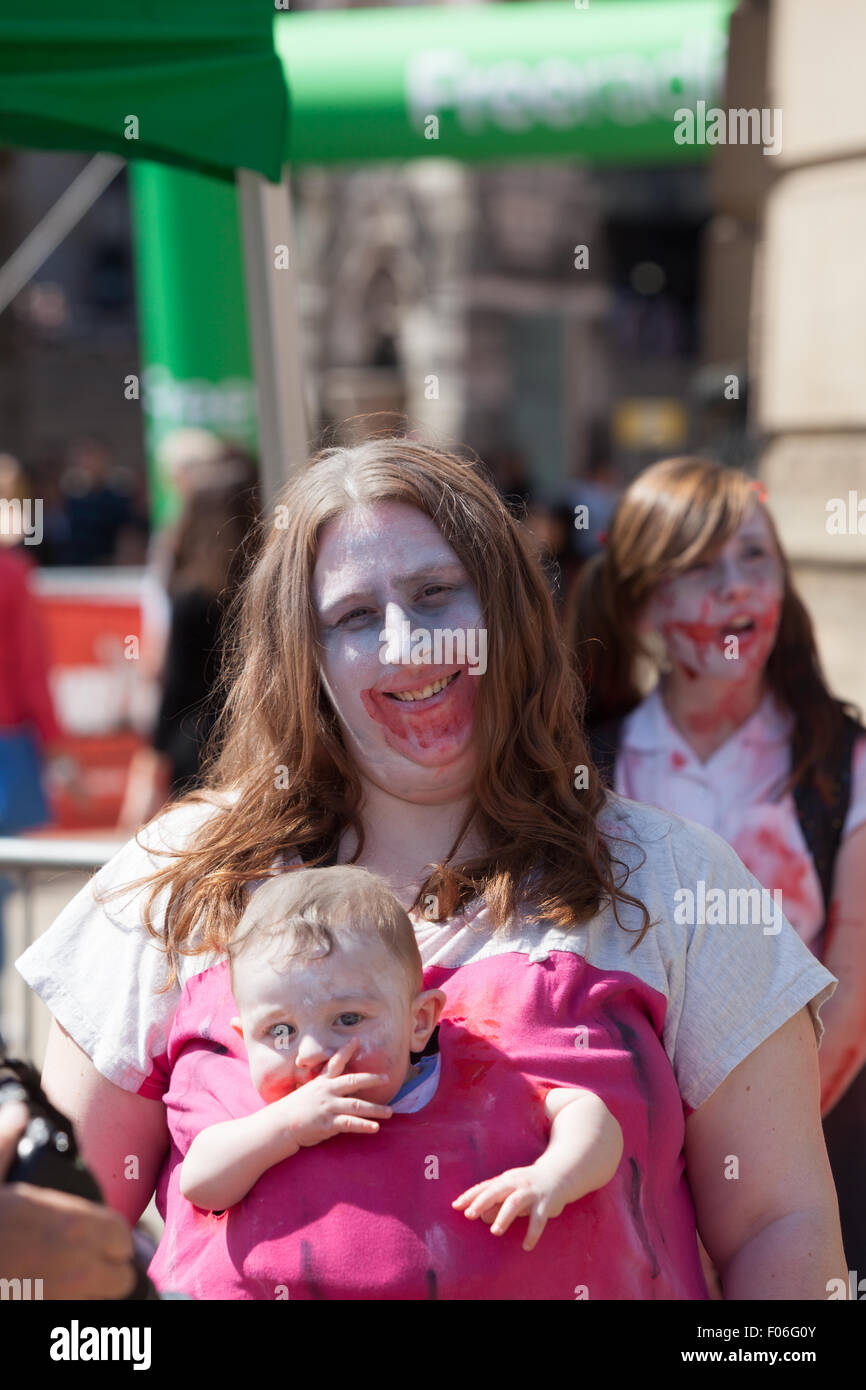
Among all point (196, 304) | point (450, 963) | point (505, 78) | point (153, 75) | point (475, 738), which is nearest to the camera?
point (450, 963)

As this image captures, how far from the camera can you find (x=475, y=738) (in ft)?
6.81

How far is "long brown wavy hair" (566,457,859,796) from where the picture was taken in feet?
9.02

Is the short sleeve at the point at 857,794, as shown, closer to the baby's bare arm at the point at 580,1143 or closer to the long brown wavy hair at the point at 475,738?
the long brown wavy hair at the point at 475,738

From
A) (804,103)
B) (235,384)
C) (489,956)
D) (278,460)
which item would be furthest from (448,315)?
(489,956)

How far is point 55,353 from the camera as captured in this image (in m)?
27.6

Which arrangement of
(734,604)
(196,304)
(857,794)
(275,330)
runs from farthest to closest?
(196,304), (275,330), (734,604), (857,794)

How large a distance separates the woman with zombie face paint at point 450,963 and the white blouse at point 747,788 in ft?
1.83

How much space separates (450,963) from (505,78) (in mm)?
5755

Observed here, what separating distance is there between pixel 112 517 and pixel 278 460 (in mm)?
11412

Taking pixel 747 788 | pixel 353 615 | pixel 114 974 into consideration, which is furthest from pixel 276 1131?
pixel 747 788

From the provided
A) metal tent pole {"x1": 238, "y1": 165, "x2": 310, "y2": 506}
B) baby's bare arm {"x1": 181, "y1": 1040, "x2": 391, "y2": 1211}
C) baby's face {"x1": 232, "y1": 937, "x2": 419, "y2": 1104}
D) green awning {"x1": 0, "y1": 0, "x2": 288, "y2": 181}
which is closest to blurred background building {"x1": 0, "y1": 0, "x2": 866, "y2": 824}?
metal tent pole {"x1": 238, "y1": 165, "x2": 310, "y2": 506}

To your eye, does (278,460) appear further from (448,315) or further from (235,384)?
(448,315)

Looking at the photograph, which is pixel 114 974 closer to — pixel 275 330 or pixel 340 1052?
pixel 340 1052

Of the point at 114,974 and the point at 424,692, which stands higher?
the point at 424,692
